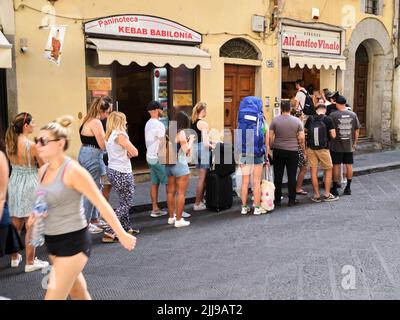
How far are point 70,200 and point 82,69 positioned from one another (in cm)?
648

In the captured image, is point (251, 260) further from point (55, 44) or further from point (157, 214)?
point (55, 44)

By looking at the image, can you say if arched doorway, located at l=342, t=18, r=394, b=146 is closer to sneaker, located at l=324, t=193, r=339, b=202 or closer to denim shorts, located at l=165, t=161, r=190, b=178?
sneaker, located at l=324, t=193, r=339, b=202

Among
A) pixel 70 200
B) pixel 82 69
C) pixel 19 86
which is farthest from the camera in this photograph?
pixel 82 69

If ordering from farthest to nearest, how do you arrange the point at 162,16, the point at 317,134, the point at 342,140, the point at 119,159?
the point at 162,16 → the point at 342,140 → the point at 317,134 → the point at 119,159

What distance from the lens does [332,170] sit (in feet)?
31.0

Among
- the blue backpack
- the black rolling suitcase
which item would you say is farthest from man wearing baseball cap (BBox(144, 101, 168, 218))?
the blue backpack

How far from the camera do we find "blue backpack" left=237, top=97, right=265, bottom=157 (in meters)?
7.68

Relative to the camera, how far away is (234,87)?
12375mm

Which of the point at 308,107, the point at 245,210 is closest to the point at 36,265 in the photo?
the point at 245,210

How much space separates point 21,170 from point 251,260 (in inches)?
104

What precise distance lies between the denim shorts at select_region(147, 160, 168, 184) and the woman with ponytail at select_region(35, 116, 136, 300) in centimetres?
388

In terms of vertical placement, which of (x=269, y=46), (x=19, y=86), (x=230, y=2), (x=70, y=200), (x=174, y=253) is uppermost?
(x=230, y=2)
